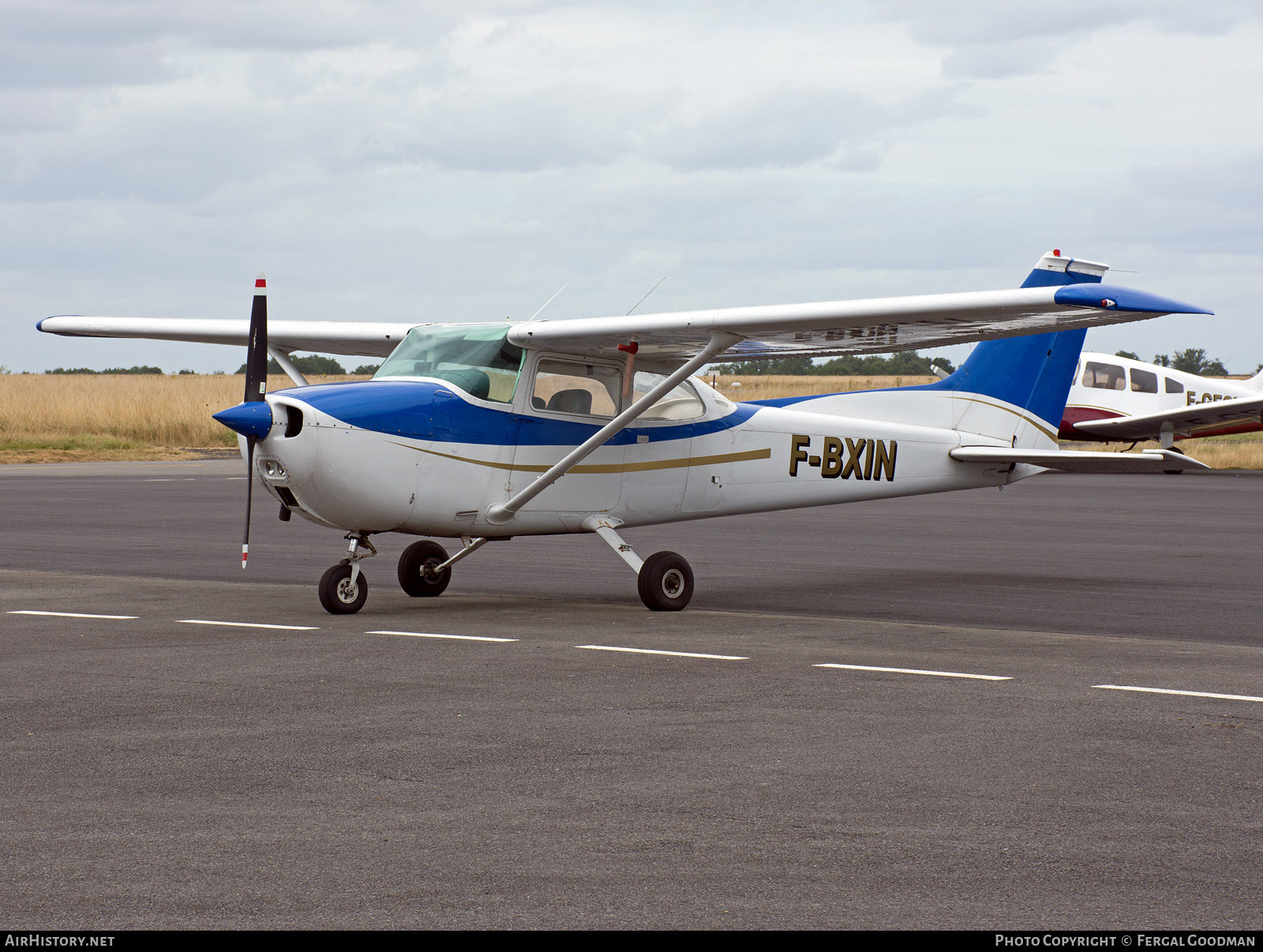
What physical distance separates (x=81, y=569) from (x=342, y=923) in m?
10.3

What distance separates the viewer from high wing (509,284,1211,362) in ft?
29.4

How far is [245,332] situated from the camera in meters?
13.5

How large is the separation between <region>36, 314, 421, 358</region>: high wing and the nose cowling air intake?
9.68ft

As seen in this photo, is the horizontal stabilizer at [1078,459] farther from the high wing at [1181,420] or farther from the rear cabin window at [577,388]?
the high wing at [1181,420]

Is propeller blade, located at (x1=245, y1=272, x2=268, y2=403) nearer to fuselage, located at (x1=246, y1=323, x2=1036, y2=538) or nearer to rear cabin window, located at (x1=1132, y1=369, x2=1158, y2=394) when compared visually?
fuselage, located at (x1=246, y1=323, x2=1036, y2=538)

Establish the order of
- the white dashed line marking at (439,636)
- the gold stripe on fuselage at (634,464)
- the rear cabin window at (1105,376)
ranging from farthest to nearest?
the rear cabin window at (1105,376) < the gold stripe on fuselage at (634,464) < the white dashed line marking at (439,636)

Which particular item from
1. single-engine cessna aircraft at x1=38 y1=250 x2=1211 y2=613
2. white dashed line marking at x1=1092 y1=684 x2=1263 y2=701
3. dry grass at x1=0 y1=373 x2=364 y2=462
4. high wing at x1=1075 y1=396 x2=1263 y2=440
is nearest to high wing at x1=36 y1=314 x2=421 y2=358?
single-engine cessna aircraft at x1=38 y1=250 x2=1211 y2=613

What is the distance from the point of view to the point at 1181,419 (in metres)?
27.8

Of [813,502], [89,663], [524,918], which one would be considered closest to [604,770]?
[524,918]

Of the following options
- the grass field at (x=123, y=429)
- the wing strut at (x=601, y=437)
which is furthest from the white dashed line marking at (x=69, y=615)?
the grass field at (x=123, y=429)

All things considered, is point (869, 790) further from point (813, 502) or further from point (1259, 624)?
point (813, 502)

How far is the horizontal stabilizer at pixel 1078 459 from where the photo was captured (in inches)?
448

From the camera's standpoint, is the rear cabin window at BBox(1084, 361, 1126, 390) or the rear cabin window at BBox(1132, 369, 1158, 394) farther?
the rear cabin window at BBox(1132, 369, 1158, 394)

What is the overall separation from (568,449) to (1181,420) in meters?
20.6
